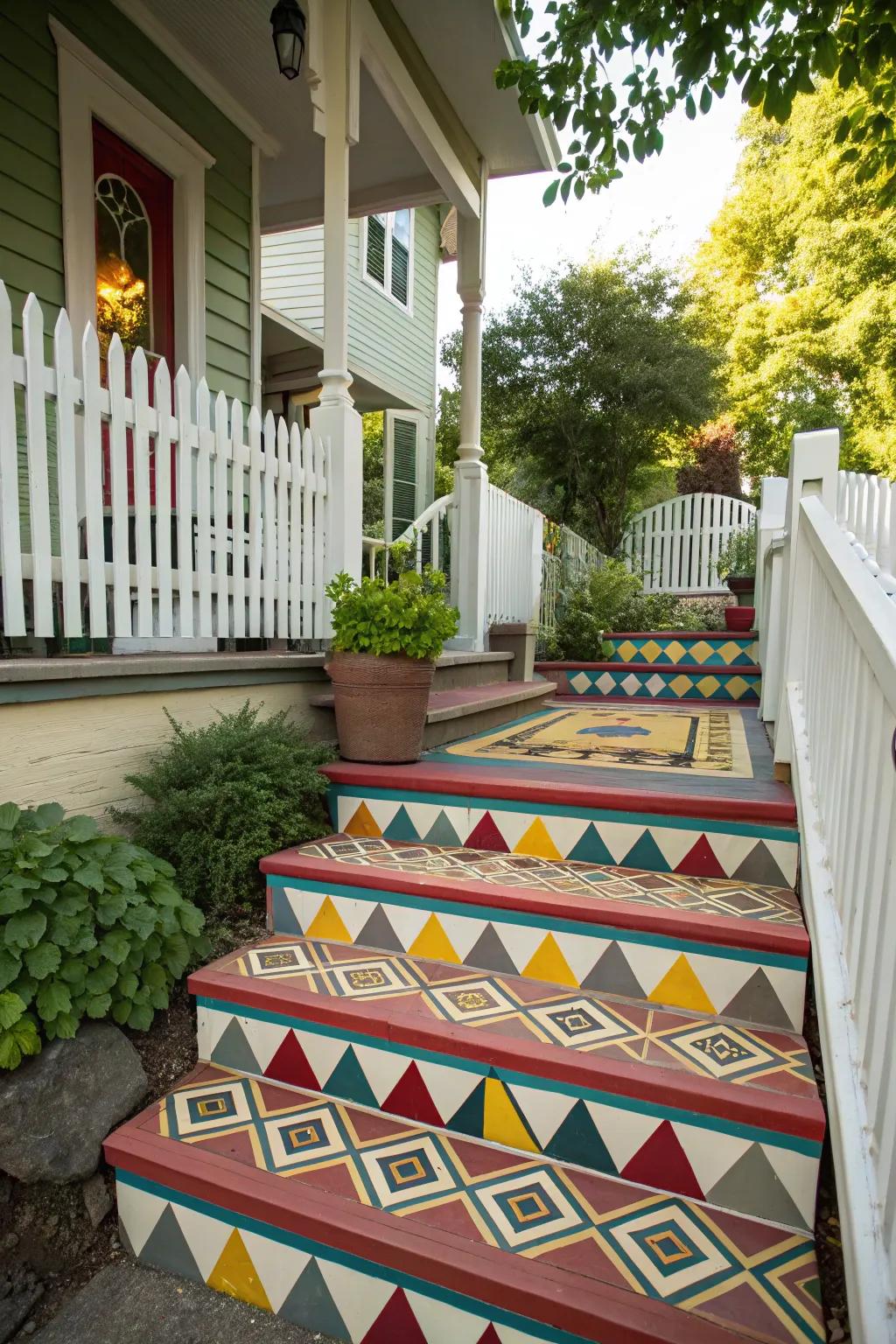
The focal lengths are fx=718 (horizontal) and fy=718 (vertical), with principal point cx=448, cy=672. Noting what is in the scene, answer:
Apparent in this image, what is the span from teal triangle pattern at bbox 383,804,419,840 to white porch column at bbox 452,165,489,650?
232 cm

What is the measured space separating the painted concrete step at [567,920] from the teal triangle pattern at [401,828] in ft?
0.40

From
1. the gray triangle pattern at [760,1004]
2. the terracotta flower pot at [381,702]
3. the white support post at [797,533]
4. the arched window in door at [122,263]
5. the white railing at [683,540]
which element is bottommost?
the gray triangle pattern at [760,1004]

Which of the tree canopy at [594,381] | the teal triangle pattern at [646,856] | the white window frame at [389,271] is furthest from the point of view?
the tree canopy at [594,381]

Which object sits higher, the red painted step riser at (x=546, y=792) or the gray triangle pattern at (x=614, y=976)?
the red painted step riser at (x=546, y=792)

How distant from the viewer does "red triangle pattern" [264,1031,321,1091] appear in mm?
1722

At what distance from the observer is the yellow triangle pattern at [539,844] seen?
2254mm

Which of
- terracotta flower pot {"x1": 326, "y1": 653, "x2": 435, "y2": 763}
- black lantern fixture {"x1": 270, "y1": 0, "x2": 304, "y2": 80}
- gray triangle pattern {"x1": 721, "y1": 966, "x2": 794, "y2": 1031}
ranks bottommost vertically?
gray triangle pattern {"x1": 721, "y1": 966, "x2": 794, "y2": 1031}

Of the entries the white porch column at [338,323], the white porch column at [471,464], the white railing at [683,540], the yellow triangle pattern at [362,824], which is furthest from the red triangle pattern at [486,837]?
the white railing at [683,540]

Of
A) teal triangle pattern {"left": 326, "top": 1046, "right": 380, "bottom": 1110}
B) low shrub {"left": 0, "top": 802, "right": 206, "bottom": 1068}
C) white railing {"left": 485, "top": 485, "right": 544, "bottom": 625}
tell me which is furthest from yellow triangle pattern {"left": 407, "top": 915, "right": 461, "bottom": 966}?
white railing {"left": 485, "top": 485, "right": 544, "bottom": 625}

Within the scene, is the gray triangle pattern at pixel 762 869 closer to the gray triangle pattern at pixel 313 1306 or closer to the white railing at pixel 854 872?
the white railing at pixel 854 872

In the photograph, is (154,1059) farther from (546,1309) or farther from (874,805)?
(874,805)

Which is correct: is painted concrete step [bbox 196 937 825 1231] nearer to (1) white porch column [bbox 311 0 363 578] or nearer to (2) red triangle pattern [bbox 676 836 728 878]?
(2) red triangle pattern [bbox 676 836 728 878]

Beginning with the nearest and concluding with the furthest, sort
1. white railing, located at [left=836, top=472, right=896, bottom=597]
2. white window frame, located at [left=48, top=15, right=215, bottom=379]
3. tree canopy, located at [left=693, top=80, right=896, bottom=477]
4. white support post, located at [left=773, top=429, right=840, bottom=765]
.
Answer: white support post, located at [left=773, top=429, right=840, bottom=765], white railing, located at [left=836, top=472, right=896, bottom=597], white window frame, located at [left=48, top=15, right=215, bottom=379], tree canopy, located at [left=693, top=80, right=896, bottom=477]

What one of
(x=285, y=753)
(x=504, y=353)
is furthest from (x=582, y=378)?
(x=285, y=753)
